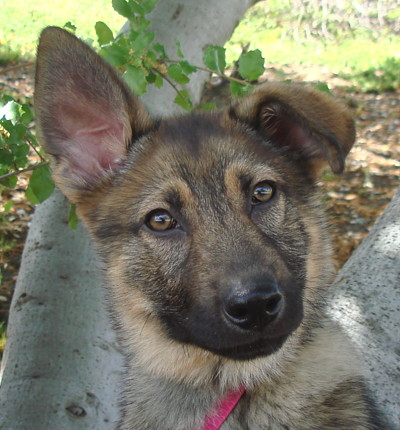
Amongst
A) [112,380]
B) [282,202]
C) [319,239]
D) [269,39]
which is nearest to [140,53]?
[282,202]

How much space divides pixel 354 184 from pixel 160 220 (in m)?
6.41

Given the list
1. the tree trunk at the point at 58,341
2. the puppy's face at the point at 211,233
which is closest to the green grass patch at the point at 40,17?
the tree trunk at the point at 58,341

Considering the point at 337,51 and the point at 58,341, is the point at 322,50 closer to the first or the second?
the point at 337,51

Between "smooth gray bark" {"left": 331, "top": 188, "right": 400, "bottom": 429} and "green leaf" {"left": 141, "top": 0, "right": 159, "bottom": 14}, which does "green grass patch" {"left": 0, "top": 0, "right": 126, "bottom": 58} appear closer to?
"green leaf" {"left": 141, "top": 0, "right": 159, "bottom": 14}

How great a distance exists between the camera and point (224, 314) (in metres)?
2.40

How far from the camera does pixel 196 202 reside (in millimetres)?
2758

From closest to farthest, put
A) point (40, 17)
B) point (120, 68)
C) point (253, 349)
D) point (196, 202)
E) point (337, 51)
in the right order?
point (253, 349) < point (196, 202) < point (120, 68) < point (40, 17) < point (337, 51)

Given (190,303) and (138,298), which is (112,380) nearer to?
(138,298)

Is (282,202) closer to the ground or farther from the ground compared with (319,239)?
farther from the ground

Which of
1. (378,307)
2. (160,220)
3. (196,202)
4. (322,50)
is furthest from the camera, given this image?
(322,50)

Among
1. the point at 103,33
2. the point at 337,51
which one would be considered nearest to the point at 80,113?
the point at 103,33

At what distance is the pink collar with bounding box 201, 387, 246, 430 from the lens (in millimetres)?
2715

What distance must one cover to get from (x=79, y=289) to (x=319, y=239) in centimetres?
169

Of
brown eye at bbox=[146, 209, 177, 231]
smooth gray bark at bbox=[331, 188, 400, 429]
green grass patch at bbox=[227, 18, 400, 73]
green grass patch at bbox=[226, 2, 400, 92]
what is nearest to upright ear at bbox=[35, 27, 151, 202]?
brown eye at bbox=[146, 209, 177, 231]
